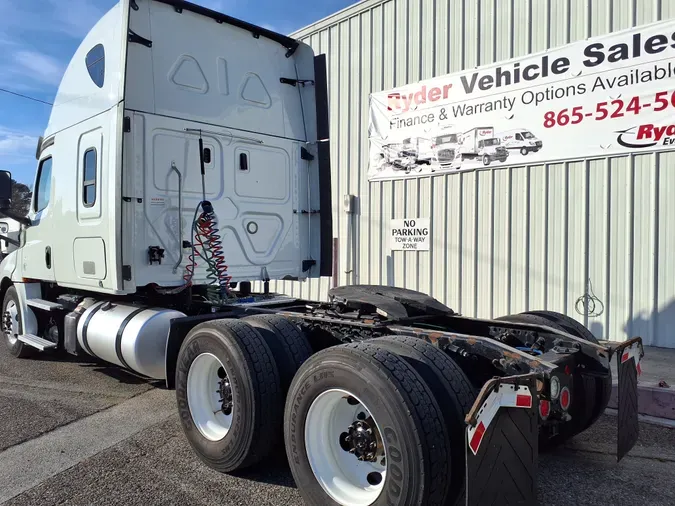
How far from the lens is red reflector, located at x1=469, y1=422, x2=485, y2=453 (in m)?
2.47

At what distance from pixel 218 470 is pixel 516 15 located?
7.47 metres

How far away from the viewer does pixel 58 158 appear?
20.3 ft

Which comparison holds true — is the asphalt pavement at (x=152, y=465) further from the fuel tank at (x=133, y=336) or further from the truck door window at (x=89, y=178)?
the truck door window at (x=89, y=178)

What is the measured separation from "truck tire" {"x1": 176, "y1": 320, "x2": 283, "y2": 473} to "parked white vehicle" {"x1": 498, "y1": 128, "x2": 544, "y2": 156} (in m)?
5.69

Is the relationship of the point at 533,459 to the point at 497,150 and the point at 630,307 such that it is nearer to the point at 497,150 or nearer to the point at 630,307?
the point at 630,307

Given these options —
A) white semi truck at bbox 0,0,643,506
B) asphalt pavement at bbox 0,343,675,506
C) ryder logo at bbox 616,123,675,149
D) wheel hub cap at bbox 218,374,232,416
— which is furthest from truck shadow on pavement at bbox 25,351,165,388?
ryder logo at bbox 616,123,675,149

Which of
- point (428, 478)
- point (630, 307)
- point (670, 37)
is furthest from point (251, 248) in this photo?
point (670, 37)

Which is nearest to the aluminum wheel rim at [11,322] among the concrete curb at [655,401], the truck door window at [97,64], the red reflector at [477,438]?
the truck door window at [97,64]

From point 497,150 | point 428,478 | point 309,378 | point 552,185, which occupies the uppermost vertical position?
point 497,150

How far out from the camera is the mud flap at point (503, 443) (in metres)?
2.48

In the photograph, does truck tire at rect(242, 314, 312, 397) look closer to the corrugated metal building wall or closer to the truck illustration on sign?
the corrugated metal building wall

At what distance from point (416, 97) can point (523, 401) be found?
7.61 m

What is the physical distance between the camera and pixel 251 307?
4965mm

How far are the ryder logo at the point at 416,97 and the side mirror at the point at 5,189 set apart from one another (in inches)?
240
